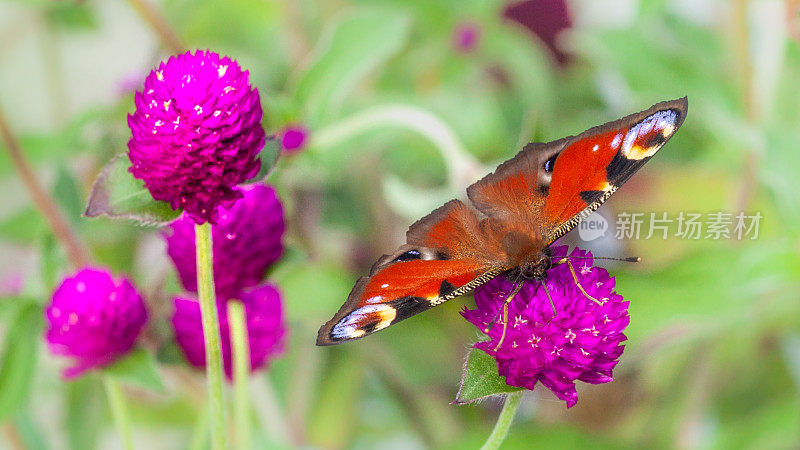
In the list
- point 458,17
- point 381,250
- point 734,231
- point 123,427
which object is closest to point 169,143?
point 123,427

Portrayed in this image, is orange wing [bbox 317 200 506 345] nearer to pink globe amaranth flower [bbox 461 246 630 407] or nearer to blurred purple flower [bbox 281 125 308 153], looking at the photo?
pink globe amaranth flower [bbox 461 246 630 407]

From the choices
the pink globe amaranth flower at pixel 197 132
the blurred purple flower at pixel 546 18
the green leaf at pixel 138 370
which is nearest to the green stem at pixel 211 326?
the pink globe amaranth flower at pixel 197 132

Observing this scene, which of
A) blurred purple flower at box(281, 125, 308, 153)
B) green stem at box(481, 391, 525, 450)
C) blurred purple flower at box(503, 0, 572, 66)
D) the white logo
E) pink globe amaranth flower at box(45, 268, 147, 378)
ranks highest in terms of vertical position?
blurred purple flower at box(503, 0, 572, 66)

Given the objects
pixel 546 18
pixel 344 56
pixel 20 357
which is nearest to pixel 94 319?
pixel 20 357

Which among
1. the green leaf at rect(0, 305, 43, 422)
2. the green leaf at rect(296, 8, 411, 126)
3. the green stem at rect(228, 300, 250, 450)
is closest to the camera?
the green stem at rect(228, 300, 250, 450)

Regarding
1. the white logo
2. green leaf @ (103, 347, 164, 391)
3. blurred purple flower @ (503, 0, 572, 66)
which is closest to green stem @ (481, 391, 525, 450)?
the white logo

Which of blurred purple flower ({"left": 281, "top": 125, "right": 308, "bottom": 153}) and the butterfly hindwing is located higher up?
blurred purple flower ({"left": 281, "top": 125, "right": 308, "bottom": 153})

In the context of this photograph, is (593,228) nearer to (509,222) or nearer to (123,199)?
(509,222)
